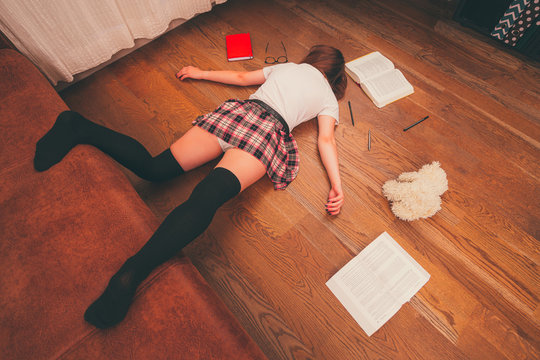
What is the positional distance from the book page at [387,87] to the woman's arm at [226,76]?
0.64 meters

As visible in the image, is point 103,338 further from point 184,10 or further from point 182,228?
point 184,10

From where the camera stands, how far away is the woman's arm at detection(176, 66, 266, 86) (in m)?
1.39

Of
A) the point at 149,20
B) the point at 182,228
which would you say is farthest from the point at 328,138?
the point at 149,20

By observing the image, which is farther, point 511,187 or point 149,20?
point 149,20

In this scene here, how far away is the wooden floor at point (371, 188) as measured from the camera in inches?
41.7

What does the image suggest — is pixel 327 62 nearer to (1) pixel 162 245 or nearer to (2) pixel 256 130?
(2) pixel 256 130

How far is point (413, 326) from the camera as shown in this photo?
3.48 feet

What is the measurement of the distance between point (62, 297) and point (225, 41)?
1.62m

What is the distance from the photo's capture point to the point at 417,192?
1.21 meters

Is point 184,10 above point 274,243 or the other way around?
above

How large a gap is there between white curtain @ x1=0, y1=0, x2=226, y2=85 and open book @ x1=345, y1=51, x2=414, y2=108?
1.10 metres

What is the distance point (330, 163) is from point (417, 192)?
411 mm

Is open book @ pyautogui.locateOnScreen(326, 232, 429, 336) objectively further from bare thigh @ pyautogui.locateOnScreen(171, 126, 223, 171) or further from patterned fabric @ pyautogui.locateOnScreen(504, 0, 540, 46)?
patterned fabric @ pyautogui.locateOnScreen(504, 0, 540, 46)

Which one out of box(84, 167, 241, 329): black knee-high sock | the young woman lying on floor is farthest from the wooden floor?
box(84, 167, 241, 329): black knee-high sock
